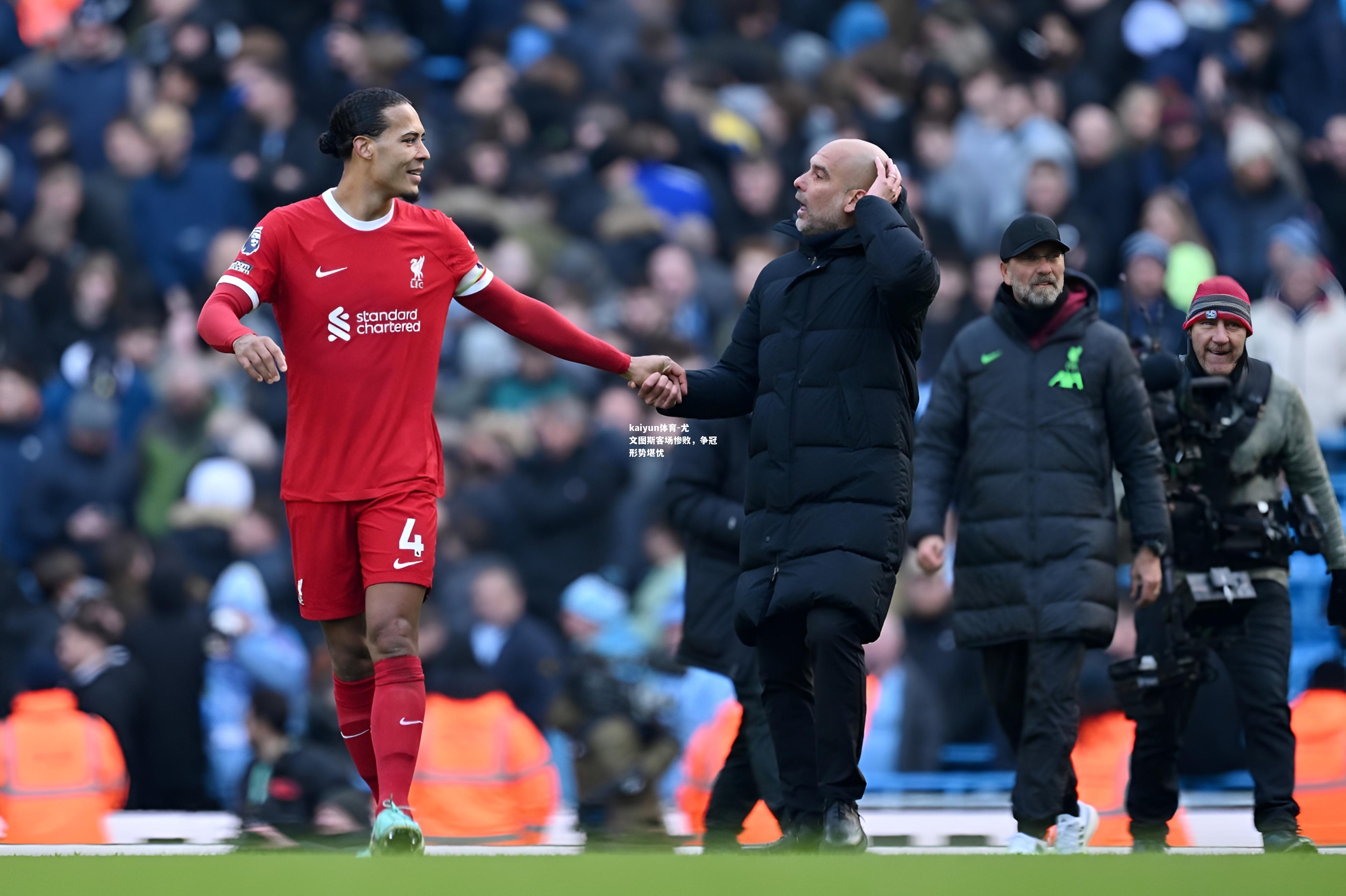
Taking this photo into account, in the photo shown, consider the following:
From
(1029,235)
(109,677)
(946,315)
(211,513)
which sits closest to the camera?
(1029,235)

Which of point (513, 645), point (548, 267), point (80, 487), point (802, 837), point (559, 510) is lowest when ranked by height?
point (802, 837)

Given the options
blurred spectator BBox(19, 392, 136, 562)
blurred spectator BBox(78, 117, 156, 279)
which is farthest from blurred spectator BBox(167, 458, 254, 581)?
blurred spectator BBox(78, 117, 156, 279)

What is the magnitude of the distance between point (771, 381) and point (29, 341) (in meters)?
7.25

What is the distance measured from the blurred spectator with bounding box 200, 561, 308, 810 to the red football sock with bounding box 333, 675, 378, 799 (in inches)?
136

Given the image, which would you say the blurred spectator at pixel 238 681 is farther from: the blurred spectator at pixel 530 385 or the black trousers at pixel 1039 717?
the black trousers at pixel 1039 717

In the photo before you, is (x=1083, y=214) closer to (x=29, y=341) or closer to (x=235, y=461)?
(x=235, y=461)

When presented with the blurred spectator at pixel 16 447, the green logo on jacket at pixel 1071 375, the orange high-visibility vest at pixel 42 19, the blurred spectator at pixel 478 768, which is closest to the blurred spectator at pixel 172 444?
the blurred spectator at pixel 16 447

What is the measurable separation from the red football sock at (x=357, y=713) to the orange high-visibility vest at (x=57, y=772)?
2991 mm

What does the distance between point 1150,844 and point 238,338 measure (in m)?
3.83

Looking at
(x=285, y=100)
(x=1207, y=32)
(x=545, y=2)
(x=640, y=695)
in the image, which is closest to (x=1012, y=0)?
(x=1207, y=32)

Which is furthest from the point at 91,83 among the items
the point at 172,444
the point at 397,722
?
the point at 397,722

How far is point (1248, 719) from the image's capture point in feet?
23.0

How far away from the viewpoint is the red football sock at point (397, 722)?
5449 millimetres

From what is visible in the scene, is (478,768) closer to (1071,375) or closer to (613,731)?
(613,731)
